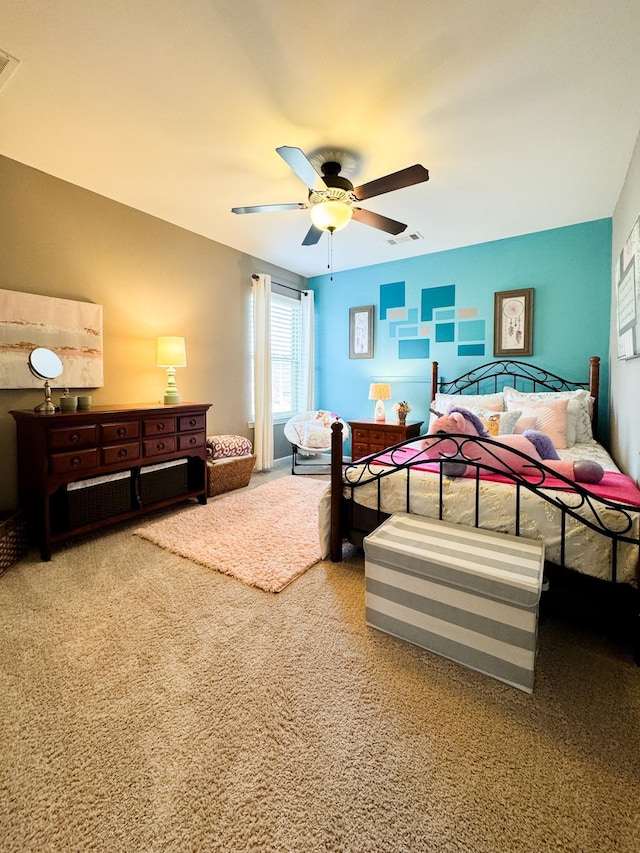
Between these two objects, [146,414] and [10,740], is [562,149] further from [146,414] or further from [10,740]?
[10,740]

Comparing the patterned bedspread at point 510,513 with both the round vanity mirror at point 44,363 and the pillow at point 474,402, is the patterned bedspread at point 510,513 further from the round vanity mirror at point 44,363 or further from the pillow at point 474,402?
the round vanity mirror at point 44,363

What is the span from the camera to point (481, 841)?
0.98 metres

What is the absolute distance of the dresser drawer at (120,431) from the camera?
9.12 feet

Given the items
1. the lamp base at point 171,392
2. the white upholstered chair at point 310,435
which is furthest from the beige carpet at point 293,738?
the white upholstered chair at point 310,435

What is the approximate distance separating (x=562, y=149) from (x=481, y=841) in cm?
355

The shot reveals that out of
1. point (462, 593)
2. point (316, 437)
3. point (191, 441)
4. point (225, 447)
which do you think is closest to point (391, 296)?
point (316, 437)

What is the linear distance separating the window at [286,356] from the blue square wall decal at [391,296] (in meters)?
1.24

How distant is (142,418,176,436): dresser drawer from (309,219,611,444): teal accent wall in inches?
104

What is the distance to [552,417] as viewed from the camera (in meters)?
3.13

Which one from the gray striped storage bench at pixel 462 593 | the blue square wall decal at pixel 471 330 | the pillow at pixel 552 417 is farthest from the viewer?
the blue square wall decal at pixel 471 330

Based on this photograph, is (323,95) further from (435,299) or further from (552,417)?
(435,299)

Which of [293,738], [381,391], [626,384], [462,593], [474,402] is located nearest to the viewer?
[293,738]

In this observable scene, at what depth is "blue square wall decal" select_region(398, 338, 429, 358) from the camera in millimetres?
4688

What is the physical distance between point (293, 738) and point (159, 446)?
2457mm
